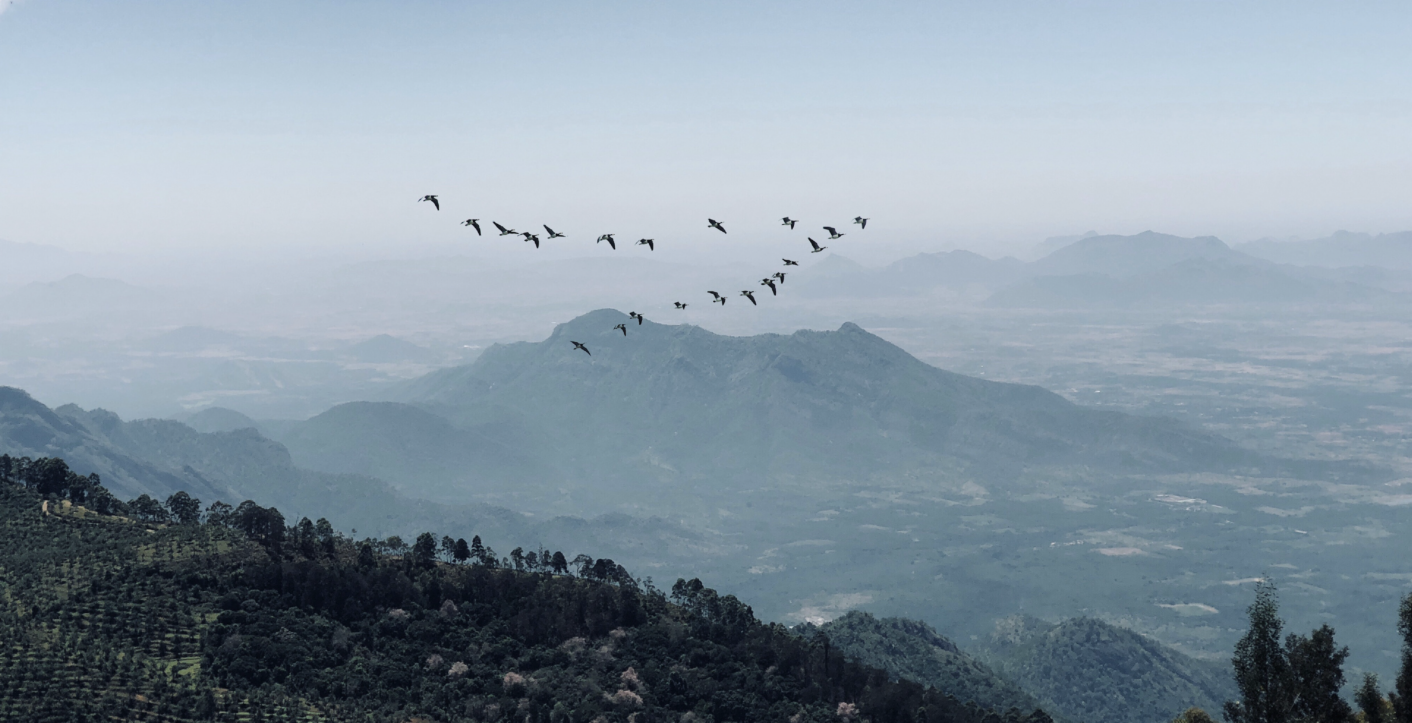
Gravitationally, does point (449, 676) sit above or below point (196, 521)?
below

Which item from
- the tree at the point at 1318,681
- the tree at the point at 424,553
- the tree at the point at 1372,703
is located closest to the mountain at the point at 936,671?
the tree at the point at 424,553

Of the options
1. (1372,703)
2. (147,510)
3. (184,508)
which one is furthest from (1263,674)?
(147,510)

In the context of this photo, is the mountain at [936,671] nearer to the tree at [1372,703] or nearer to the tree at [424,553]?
the tree at [424,553]

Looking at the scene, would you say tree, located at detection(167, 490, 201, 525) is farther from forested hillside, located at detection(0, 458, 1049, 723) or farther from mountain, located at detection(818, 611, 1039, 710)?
mountain, located at detection(818, 611, 1039, 710)

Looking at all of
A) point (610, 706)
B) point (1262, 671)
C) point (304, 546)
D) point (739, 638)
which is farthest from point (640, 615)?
point (1262, 671)

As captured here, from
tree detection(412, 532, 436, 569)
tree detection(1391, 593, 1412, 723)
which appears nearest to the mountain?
tree detection(412, 532, 436, 569)

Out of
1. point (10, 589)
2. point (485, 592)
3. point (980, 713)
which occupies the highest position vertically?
point (10, 589)

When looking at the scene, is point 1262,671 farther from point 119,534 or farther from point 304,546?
point 119,534
